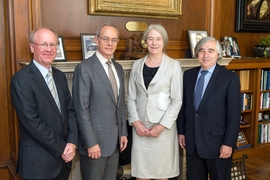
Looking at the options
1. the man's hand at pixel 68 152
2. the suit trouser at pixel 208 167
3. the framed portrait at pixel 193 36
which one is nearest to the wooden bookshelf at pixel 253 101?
the framed portrait at pixel 193 36

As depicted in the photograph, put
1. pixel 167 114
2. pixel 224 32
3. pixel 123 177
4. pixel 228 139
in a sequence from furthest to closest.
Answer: pixel 224 32 → pixel 123 177 → pixel 167 114 → pixel 228 139

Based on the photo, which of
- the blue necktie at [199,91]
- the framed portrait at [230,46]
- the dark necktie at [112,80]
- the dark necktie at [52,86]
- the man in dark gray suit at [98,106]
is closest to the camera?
the dark necktie at [52,86]

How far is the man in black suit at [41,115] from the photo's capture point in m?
1.75

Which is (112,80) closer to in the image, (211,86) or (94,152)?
(94,152)

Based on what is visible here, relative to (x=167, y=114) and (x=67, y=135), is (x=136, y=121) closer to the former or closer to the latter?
(x=167, y=114)

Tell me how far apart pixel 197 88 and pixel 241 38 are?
228 cm

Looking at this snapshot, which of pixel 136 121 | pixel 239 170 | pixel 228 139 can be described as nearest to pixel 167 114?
pixel 136 121

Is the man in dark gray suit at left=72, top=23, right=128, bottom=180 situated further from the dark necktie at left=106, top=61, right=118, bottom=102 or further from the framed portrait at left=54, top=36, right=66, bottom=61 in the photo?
the framed portrait at left=54, top=36, right=66, bottom=61

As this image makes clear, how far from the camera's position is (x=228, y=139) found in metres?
2.20

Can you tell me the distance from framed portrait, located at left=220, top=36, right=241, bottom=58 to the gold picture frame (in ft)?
2.77

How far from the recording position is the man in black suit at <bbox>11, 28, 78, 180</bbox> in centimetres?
175

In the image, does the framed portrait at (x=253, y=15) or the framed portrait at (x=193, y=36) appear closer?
the framed portrait at (x=193, y=36)

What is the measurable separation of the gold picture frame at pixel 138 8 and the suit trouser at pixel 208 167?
4.97ft

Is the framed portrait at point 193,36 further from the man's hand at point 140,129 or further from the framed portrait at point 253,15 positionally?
the man's hand at point 140,129
